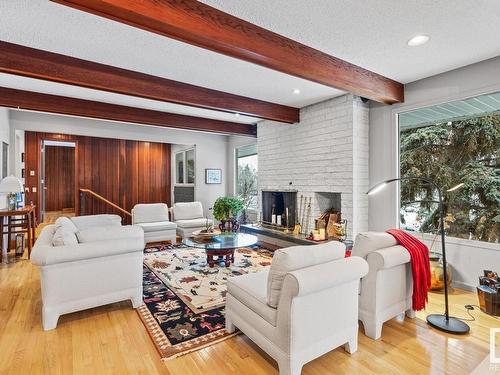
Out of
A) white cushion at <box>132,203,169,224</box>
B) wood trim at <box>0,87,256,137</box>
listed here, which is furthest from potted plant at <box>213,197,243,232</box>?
wood trim at <box>0,87,256,137</box>

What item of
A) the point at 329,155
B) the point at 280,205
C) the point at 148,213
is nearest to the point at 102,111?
the point at 148,213

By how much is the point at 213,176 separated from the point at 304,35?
5388 mm

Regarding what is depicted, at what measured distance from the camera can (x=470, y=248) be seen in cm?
329

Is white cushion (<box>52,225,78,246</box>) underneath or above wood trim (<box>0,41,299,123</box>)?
underneath

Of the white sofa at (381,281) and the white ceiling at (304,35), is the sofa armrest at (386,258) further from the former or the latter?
the white ceiling at (304,35)

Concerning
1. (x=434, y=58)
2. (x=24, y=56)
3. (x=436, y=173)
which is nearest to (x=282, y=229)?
(x=436, y=173)

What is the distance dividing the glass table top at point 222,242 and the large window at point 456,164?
225 centimetres

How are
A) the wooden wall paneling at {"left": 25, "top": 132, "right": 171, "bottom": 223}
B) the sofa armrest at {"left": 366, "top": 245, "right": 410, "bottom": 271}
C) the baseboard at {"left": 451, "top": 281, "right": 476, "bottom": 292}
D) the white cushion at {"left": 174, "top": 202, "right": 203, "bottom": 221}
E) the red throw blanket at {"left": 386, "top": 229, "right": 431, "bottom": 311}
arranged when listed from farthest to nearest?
the wooden wall paneling at {"left": 25, "top": 132, "right": 171, "bottom": 223}, the white cushion at {"left": 174, "top": 202, "right": 203, "bottom": 221}, the baseboard at {"left": 451, "top": 281, "right": 476, "bottom": 292}, the red throw blanket at {"left": 386, "top": 229, "right": 431, "bottom": 311}, the sofa armrest at {"left": 366, "top": 245, "right": 410, "bottom": 271}

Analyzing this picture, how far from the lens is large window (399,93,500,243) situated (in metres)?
3.21

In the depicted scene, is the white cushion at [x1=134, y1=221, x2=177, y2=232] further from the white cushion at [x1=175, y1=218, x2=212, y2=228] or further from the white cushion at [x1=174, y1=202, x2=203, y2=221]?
the white cushion at [x1=174, y1=202, x2=203, y2=221]

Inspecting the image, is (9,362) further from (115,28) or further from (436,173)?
(436,173)

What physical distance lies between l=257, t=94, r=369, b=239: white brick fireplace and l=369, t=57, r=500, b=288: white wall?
0.17 metres

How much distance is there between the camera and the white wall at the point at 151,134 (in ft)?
17.6

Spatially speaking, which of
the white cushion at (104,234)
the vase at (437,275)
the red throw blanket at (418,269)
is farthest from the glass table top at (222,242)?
the vase at (437,275)
